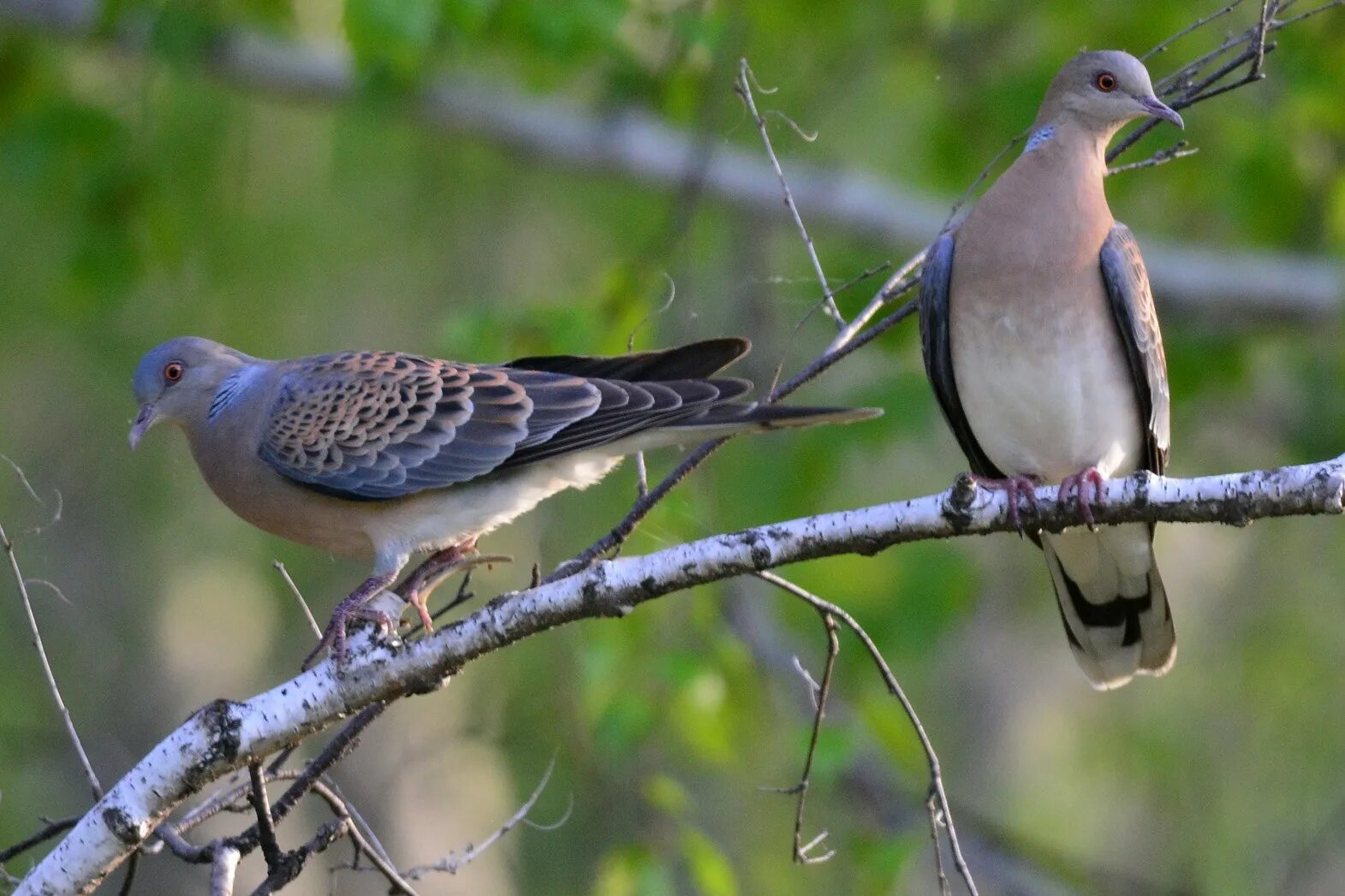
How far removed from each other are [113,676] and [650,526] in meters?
6.24

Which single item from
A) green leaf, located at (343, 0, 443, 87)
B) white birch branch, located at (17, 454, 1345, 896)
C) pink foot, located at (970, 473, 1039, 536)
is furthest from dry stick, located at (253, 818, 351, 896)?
green leaf, located at (343, 0, 443, 87)

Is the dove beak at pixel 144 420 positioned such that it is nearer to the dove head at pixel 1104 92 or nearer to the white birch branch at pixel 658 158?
the dove head at pixel 1104 92

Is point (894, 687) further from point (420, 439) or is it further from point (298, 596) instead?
point (420, 439)

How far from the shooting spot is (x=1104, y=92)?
3688 mm

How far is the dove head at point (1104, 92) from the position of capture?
3645mm

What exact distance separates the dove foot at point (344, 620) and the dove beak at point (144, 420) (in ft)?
3.09

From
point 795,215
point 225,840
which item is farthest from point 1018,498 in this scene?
point 225,840

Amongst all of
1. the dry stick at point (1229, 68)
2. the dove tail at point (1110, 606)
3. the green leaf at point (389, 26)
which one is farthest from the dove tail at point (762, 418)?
the green leaf at point (389, 26)

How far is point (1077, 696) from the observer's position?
476 inches

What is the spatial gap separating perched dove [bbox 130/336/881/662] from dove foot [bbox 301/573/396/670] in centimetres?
4

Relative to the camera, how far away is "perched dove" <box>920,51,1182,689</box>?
11.6ft

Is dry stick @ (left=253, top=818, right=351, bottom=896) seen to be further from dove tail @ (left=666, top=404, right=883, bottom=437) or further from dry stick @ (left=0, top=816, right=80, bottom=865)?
dove tail @ (left=666, top=404, right=883, bottom=437)

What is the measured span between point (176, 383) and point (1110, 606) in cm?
243

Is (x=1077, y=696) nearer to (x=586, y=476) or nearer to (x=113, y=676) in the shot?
(x=113, y=676)
